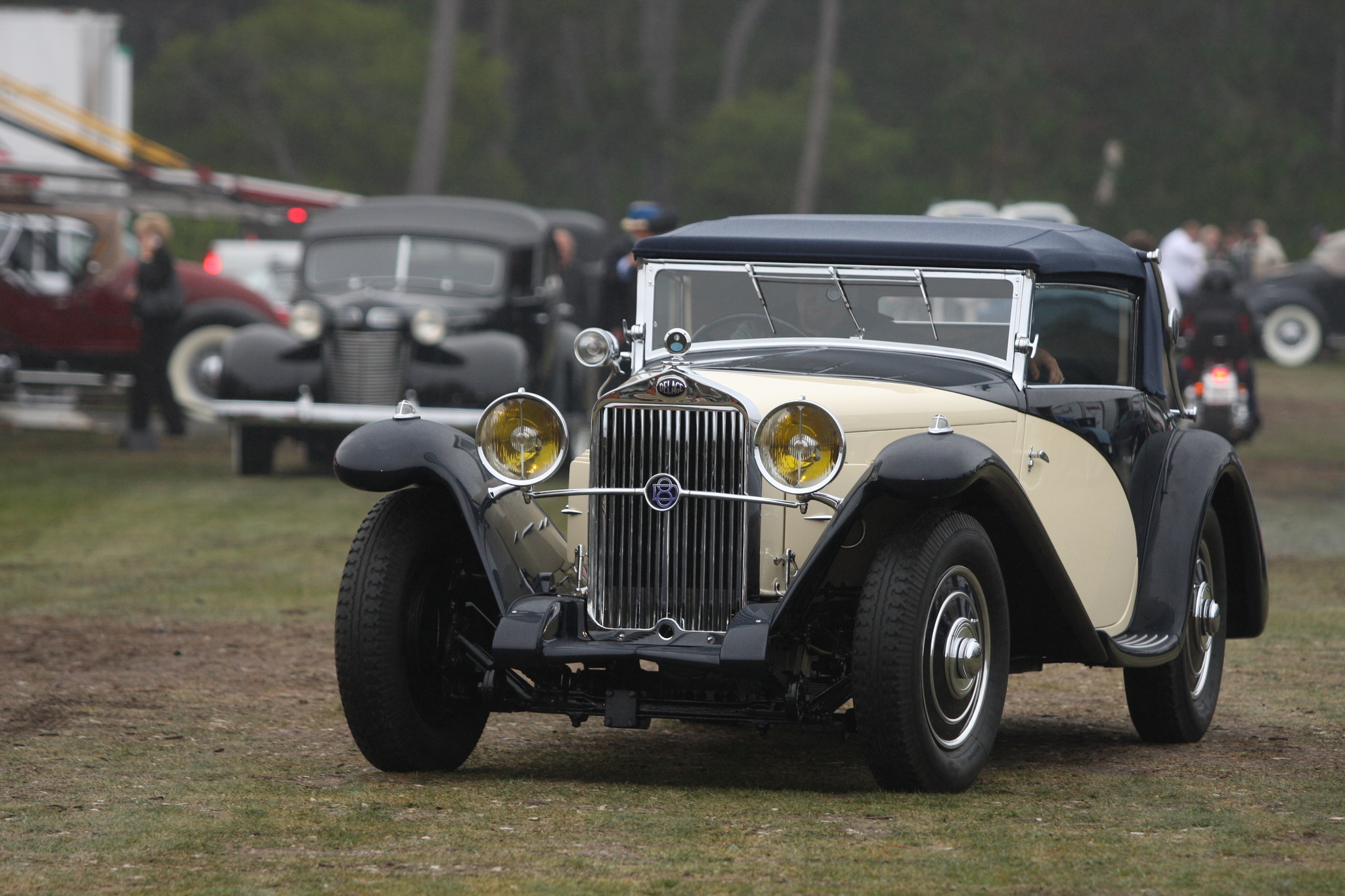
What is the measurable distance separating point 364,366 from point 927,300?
8.92 meters

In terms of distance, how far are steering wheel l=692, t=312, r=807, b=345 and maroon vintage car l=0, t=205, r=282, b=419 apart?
1177cm

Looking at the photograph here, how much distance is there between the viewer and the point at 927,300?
5902mm

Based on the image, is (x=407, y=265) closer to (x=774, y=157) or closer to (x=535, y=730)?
(x=535, y=730)

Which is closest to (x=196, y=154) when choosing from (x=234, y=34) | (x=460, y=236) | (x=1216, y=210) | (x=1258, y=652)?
(x=234, y=34)

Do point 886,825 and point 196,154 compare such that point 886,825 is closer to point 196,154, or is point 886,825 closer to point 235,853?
point 235,853

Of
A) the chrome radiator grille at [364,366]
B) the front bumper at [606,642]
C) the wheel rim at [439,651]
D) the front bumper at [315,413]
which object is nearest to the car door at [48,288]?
the front bumper at [315,413]

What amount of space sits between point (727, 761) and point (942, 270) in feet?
5.33

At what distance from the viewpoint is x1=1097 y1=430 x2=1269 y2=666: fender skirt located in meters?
5.99

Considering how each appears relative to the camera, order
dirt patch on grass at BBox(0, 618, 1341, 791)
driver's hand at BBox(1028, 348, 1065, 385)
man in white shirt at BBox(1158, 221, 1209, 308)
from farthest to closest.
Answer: man in white shirt at BBox(1158, 221, 1209, 308) → driver's hand at BBox(1028, 348, 1065, 385) → dirt patch on grass at BBox(0, 618, 1341, 791)

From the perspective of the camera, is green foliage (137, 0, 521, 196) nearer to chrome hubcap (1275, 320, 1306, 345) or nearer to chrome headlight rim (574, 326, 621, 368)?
chrome hubcap (1275, 320, 1306, 345)

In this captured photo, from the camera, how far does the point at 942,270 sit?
19.3 ft

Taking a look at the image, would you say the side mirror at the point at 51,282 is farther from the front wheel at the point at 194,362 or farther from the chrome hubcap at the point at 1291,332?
the chrome hubcap at the point at 1291,332

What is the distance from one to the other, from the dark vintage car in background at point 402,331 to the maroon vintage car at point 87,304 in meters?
2.24

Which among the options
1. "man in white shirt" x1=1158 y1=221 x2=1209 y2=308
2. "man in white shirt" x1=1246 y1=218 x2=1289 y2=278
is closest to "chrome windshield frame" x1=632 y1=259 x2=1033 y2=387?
"man in white shirt" x1=1158 y1=221 x2=1209 y2=308
